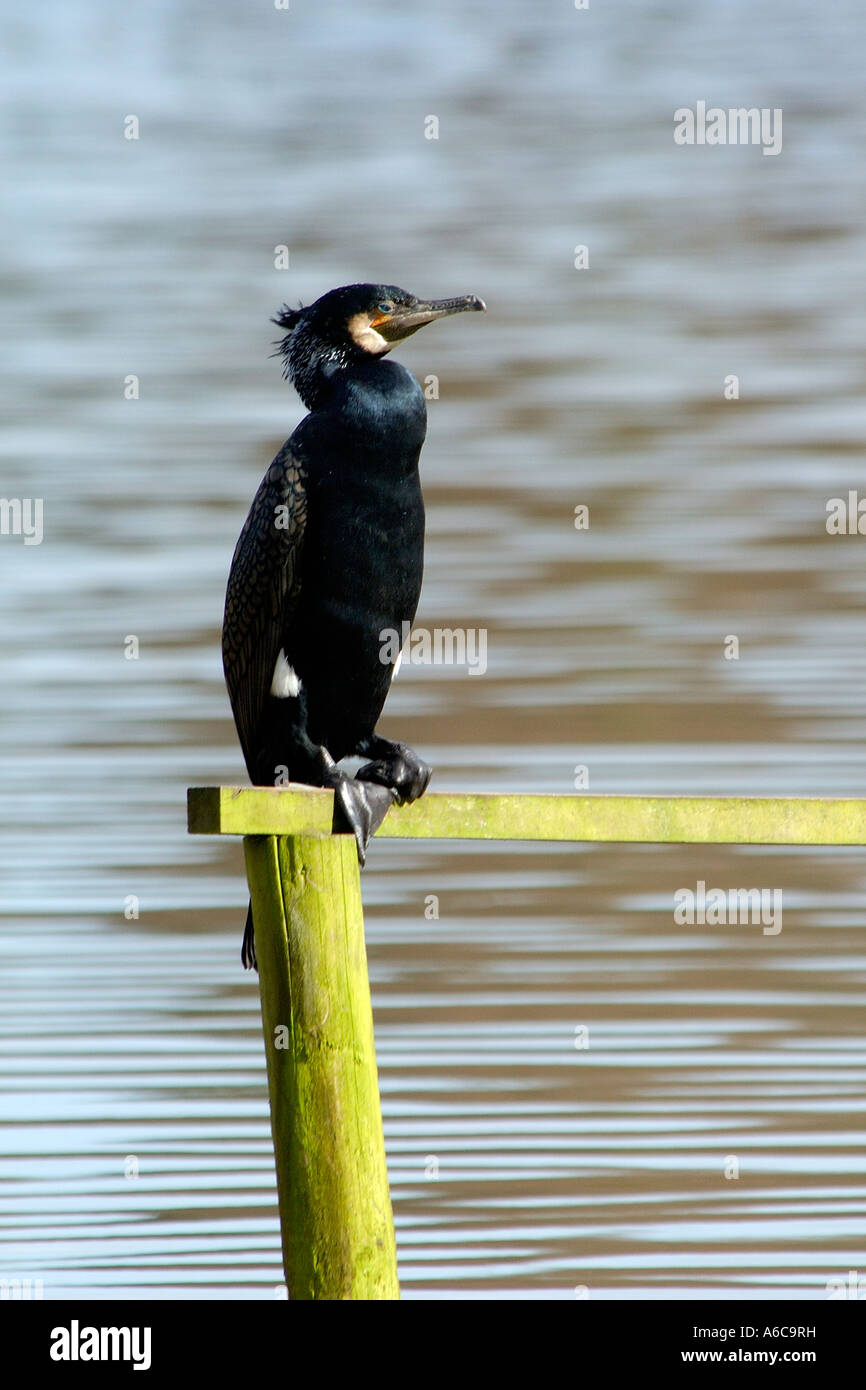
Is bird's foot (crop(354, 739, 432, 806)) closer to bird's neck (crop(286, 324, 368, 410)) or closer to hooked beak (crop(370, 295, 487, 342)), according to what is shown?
bird's neck (crop(286, 324, 368, 410))

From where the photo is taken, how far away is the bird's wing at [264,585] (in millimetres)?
3375

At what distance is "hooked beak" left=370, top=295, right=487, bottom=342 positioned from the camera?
11.7 ft

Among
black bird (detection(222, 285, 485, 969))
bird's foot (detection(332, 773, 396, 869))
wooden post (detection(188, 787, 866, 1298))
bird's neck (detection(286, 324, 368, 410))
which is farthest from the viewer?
bird's neck (detection(286, 324, 368, 410))

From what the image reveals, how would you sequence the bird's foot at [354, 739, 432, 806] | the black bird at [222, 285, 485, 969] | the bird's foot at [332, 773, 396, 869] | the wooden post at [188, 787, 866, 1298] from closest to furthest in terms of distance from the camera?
1. the wooden post at [188, 787, 866, 1298]
2. the bird's foot at [332, 773, 396, 869]
3. the bird's foot at [354, 739, 432, 806]
4. the black bird at [222, 285, 485, 969]

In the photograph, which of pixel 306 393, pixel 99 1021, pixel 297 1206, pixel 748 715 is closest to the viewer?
pixel 297 1206

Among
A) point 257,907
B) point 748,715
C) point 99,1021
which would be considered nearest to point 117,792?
point 99,1021

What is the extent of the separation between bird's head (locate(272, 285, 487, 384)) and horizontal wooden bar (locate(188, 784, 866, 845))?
3.35 ft

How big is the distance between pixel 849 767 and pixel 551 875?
0.99 m

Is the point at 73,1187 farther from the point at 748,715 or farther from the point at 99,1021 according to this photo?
the point at 748,715

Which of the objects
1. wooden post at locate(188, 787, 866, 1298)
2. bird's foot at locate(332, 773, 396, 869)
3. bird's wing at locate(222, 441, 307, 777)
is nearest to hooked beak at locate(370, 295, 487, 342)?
bird's wing at locate(222, 441, 307, 777)

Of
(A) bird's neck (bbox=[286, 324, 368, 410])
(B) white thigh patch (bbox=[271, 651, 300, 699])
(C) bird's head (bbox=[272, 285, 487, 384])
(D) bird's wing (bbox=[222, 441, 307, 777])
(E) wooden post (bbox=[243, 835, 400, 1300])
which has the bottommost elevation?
(E) wooden post (bbox=[243, 835, 400, 1300])

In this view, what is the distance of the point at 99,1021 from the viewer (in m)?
5.52

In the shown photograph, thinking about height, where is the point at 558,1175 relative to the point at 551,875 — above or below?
below

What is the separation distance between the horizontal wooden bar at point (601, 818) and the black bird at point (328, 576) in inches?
21.3
